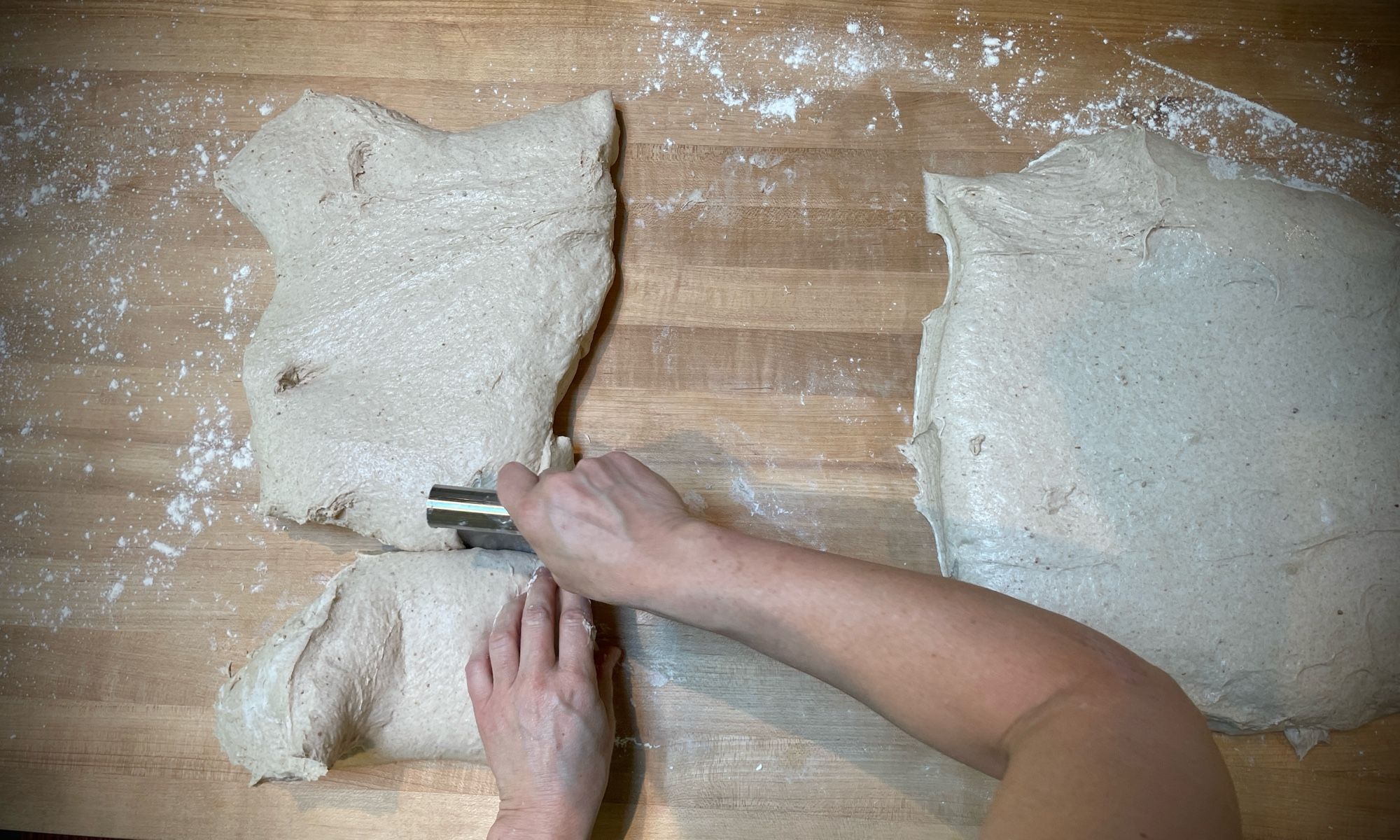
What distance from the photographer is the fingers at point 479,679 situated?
3.79 ft

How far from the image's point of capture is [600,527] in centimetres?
97

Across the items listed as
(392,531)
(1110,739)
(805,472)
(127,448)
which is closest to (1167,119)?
(805,472)

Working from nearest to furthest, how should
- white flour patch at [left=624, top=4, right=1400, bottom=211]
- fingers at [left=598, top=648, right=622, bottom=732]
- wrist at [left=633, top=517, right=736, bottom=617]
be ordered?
wrist at [left=633, top=517, right=736, bottom=617] < fingers at [left=598, top=648, right=622, bottom=732] < white flour patch at [left=624, top=4, right=1400, bottom=211]

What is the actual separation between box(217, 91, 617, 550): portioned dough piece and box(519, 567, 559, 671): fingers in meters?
0.15

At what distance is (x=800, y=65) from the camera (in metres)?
1.50

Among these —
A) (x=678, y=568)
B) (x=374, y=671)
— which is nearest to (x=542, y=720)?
(x=374, y=671)

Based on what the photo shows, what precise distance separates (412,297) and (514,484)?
453 millimetres

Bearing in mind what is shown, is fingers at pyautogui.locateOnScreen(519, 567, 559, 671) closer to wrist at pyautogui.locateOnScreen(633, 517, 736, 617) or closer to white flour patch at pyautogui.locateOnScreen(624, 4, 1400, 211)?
wrist at pyautogui.locateOnScreen(633, 517, 736, 617)

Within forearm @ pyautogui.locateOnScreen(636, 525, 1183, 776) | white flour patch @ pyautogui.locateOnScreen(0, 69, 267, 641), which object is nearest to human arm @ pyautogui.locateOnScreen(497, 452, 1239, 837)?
forearm @ pyautogui.locateOnScreen(636, 525, 1183, 776)

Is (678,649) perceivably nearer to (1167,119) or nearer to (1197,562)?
(1197,562)

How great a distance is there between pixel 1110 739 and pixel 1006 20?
4.24ft

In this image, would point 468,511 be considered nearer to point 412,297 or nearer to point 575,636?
point 575,636

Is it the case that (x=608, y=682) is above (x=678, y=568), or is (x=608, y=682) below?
below

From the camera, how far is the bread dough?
1.19 metres
